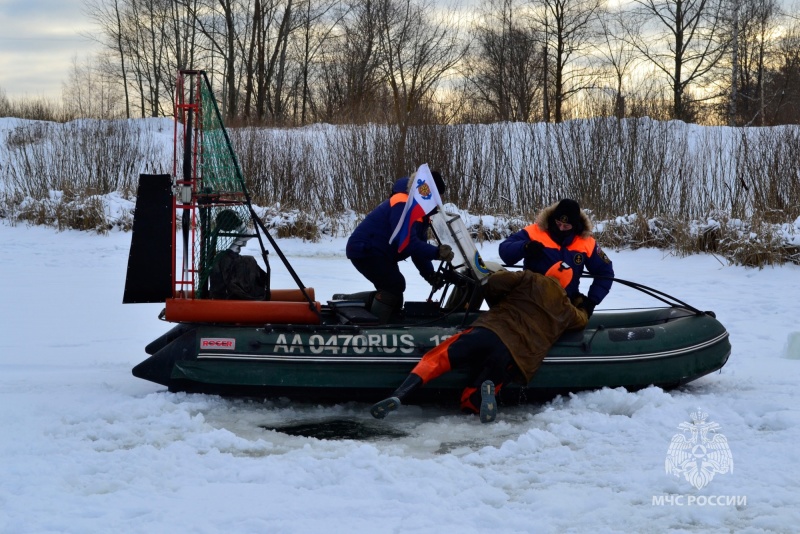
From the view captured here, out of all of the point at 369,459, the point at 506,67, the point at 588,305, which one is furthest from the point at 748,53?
the point at 369,459

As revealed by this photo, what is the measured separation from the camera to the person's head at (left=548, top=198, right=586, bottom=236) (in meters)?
5.18

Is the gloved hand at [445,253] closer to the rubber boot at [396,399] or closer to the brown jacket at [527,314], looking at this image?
the brown jacket at [527,314]

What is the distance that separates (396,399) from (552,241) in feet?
5.02

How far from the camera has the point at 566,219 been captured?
521 cm

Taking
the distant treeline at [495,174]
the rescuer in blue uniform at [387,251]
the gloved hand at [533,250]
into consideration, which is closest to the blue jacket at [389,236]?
the rescuer in blue uniform at [387,251]

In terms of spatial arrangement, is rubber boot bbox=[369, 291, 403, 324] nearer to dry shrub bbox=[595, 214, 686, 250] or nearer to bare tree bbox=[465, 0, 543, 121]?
dry shrub bbox=[595, 214, 686, 250]

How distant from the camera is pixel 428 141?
1416 centimetres

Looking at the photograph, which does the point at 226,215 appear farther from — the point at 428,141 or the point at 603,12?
the point at 603,12

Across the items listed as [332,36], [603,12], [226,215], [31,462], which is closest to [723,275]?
[226,215]

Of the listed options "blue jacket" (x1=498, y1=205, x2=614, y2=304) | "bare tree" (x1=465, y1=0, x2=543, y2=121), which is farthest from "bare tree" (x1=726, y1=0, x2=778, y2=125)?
"blue jacket" (x1=498, y1=205, x2=614, y2=304)

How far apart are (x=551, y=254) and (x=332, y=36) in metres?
23.3

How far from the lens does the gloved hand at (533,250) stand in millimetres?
5152

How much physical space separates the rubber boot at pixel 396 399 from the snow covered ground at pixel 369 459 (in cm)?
13

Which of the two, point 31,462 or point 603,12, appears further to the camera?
point 603,12
